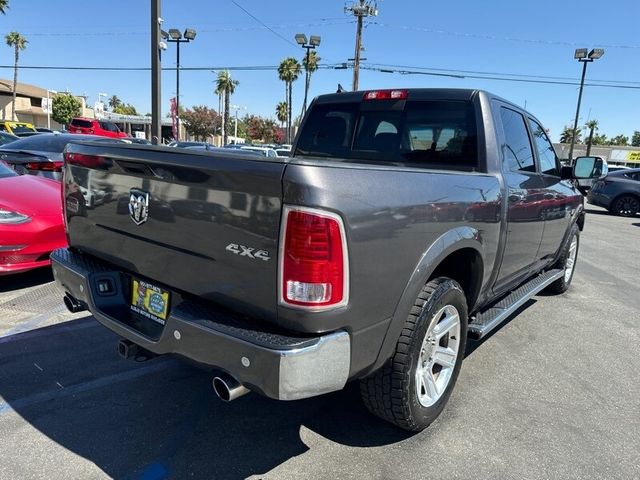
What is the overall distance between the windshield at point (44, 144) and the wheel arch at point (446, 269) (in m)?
7.58

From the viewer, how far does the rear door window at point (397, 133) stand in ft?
11.1

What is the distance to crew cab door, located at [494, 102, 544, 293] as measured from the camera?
343 cm

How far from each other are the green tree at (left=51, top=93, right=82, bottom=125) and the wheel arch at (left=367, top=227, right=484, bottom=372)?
226 ft

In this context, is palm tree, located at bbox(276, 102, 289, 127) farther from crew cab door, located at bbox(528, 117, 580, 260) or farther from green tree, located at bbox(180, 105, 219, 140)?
crew cab door, located at bbox(528, 117, 580, 260)

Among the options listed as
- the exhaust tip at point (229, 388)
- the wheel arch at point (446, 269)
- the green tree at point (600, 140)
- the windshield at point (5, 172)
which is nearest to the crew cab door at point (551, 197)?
the wheel arch at point (446, 269)

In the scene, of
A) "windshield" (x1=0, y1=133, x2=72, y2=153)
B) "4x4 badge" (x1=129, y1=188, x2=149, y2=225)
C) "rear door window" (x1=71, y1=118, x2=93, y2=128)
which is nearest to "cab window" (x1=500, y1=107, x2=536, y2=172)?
"4x4 badge" (x1=129, y1=188, x2=149, y2=225)

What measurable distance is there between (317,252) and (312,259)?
34 millimetres

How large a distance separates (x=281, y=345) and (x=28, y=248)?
3.92 meters

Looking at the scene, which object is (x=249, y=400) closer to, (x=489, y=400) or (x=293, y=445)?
(x=293, y=445)

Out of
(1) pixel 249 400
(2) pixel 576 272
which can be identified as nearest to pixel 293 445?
(1) pixel 249 400

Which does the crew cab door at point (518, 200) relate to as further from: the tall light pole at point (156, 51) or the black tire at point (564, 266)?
the tall light pole at point (156, 51)

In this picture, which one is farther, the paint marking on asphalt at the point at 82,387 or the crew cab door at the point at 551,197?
the crew cab door at the point at 551,197

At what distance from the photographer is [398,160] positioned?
11.8 feet

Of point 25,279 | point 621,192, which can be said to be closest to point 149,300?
point 25,279
